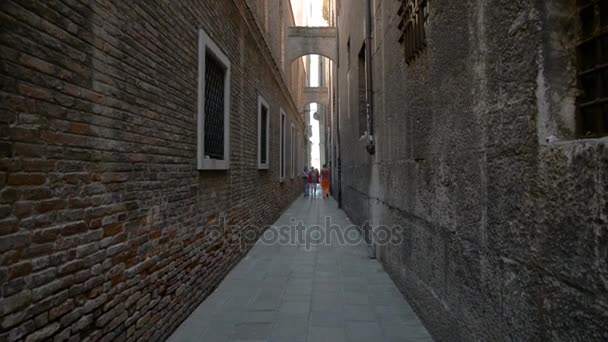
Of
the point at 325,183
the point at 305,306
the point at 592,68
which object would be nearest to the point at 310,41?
the point at 325,183

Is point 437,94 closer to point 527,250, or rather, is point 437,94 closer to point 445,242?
point 445,242

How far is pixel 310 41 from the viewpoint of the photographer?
53.0ft

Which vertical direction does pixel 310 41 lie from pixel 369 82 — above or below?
above

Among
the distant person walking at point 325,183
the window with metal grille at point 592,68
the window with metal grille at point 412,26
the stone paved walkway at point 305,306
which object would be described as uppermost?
the window with metal grille at point 412,26

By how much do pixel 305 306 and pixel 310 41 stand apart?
13.8 m

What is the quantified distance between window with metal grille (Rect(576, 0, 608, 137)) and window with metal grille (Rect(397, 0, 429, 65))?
175 cm

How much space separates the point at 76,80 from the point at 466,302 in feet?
8.57

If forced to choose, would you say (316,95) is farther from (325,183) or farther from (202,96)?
(202,96)

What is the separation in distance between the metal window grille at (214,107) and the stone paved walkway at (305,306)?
1.72 metres

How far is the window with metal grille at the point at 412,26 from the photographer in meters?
3.29

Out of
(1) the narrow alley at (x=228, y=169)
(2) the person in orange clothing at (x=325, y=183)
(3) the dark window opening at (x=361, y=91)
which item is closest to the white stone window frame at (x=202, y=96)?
(1) the narrow alley at (x=228, y=169)

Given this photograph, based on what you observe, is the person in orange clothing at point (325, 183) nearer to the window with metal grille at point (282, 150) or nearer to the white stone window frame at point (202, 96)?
the window with metal grille at point (282, 150)

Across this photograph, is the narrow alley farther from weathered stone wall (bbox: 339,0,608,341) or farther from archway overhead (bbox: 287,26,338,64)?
archway overhead (bbox: 287,26,338,64)

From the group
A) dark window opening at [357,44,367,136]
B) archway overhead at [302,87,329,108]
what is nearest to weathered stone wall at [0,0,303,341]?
dark window opening at [357,44,367,136]
